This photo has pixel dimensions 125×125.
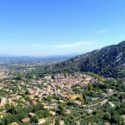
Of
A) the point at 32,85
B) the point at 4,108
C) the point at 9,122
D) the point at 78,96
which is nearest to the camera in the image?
the point at 9,122

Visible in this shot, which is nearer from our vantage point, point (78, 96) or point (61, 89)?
point (78, 96)

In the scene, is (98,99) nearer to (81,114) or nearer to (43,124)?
(81,114)

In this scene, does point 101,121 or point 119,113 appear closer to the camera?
point 101,121

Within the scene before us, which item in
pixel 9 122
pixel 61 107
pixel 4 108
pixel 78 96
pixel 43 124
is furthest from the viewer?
pixel 78 96

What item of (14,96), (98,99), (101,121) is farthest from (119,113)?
(14,96)

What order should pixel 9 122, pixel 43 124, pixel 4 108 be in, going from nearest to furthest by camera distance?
pixel 43 124
pixel 9 122
pixel 4 108

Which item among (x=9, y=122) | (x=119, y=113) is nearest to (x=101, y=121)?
(x=119, y=113)

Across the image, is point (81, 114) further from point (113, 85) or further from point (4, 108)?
point (113, 85)

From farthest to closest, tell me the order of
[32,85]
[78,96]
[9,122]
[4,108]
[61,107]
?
1. [32,85]
2. [78,96]
3. [4,108]
4. [61,107]
5. [9,122]
